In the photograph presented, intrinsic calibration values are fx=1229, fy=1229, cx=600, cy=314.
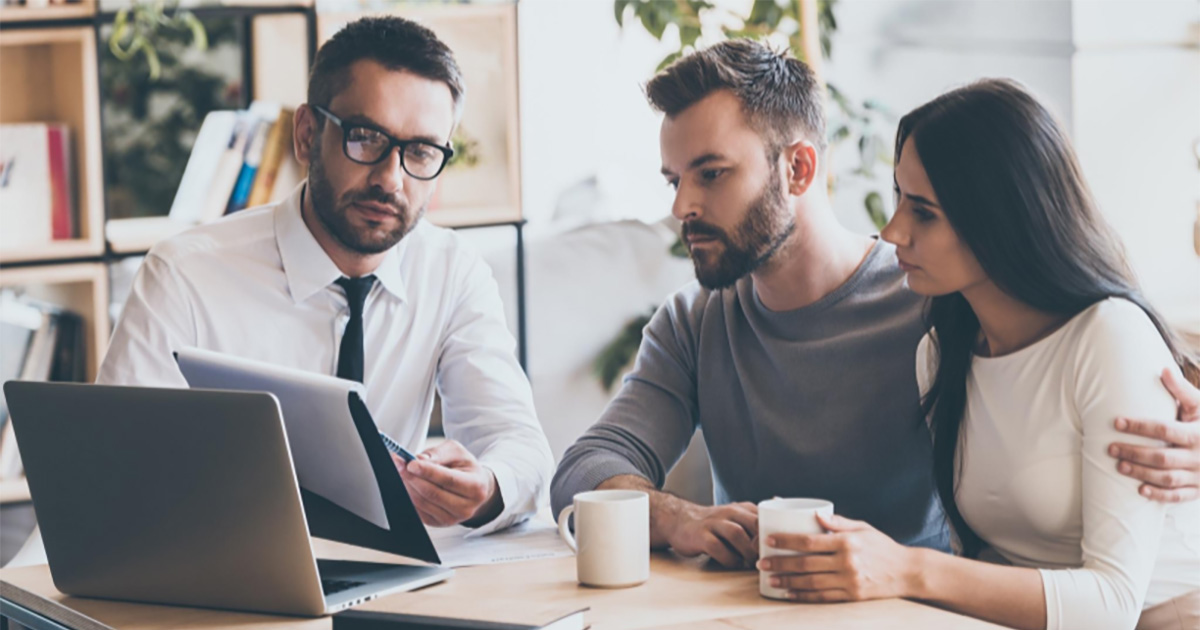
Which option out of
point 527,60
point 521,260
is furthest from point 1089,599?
point 527,60

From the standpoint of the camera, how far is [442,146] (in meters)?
1.93

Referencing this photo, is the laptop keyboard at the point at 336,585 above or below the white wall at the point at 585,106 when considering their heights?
below

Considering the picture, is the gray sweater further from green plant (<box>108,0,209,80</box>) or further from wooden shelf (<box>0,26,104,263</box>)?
green plant (<box>108,0,209,80</box>)

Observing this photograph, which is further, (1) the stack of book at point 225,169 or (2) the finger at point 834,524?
(1) the stack of book at point 225,169

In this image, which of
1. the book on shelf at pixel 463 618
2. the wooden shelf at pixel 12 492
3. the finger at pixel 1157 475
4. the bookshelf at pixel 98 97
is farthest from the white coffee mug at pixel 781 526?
the wooden shelf at pixel 12 492

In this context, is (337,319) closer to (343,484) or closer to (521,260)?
(343,484)

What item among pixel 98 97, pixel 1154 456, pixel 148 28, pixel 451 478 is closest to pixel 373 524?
pixel 451 478

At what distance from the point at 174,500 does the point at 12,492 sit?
1.96 metres

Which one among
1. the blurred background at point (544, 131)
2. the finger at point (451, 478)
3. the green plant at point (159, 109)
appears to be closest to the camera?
the finger at point (451, 478)

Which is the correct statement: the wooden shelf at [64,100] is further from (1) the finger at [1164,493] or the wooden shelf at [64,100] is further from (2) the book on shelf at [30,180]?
(1) the finger at [1164,493]

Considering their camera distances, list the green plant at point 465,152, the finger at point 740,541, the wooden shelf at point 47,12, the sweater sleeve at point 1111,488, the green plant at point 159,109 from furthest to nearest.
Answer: the green plant at point 159,109 → the green plant at point 465,152 → the wooden shelf at point 47,12 → the finger at point 740,541 → the sweater sleeve at point 1111,488

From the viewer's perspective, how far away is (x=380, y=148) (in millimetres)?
1913

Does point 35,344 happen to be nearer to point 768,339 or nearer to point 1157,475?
point 768,339

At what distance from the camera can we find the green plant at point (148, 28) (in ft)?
9.93
